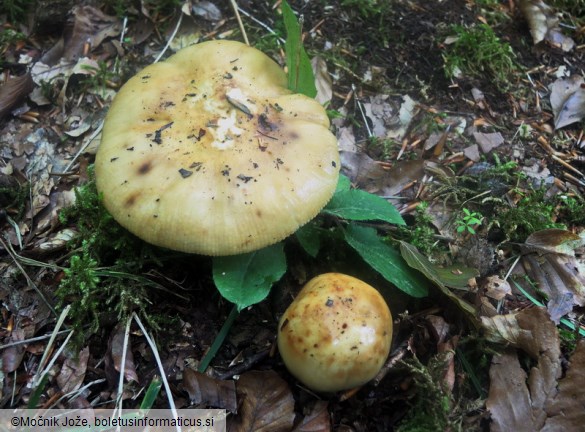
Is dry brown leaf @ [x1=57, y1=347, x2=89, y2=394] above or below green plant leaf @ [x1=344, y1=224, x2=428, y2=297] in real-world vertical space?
below

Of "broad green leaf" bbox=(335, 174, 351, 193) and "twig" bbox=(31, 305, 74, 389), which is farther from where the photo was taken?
"broad green leaf" bbox=(335, 174, 351, 193)

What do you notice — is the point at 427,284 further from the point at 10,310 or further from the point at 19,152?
Answer: the point at 19,152

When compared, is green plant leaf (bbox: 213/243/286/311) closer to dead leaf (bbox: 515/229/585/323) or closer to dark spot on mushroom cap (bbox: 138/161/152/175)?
dark spot on mushroom cap (bbox: 138/161/152/175)

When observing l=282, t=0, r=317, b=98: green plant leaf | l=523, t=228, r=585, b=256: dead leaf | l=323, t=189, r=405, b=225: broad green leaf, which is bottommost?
l=523, t=228, r=585, b=256: dead leaf

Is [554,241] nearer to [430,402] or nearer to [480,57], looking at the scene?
[430,402]

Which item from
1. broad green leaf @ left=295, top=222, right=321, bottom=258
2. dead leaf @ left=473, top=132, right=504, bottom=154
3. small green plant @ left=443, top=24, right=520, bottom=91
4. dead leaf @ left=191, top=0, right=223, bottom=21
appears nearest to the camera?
broad green leaf @ left=295, top=222, right=321, bottom=258

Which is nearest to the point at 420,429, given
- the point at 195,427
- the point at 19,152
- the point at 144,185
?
the point at 195,427

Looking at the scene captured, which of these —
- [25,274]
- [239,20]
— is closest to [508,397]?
[25,274]

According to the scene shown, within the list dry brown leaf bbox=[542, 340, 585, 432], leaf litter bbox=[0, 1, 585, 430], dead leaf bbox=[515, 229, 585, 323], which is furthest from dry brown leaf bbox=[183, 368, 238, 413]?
dead leaf bbox=[515, 229, 585, 323]
